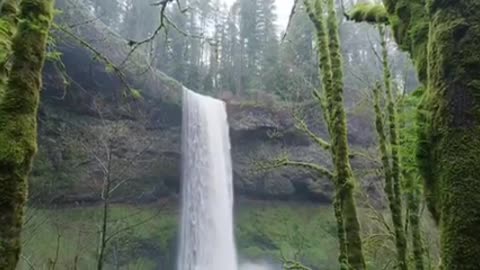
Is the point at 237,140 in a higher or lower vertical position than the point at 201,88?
lower

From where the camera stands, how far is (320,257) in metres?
24.8

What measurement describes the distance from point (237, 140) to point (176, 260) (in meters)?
8.40

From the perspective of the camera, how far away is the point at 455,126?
6.20ft

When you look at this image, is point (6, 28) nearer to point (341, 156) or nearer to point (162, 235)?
point (341, 156)

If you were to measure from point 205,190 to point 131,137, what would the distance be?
526 cm

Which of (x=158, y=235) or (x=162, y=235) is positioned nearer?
(x=158, y=235)

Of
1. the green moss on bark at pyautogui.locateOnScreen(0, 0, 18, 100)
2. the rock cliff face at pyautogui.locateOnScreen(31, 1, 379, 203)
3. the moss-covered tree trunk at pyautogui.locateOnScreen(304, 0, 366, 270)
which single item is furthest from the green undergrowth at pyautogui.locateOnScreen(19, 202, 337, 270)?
the green moss on bark at pyautogui.locateOnScreen(0, 0, 18, 100)

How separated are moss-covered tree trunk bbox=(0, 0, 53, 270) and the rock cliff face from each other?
1571cm

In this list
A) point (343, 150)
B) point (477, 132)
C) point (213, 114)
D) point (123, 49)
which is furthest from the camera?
point (213, 114)

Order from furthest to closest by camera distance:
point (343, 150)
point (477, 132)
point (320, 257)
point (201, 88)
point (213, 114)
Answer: point (201, 88), point (213, 114), point (320, 257), point (343, 150), point (477, 132)

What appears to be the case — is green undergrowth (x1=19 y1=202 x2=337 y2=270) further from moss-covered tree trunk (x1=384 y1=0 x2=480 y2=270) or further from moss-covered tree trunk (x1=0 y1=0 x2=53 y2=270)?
moss-covered tree trunk (x1=384 y1=0 x2=480 y2=270)

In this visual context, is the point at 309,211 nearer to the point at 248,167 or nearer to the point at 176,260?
the point at 248,167

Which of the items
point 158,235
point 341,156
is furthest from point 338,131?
point 158,235

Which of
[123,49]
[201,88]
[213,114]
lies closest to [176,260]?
[213,114]
